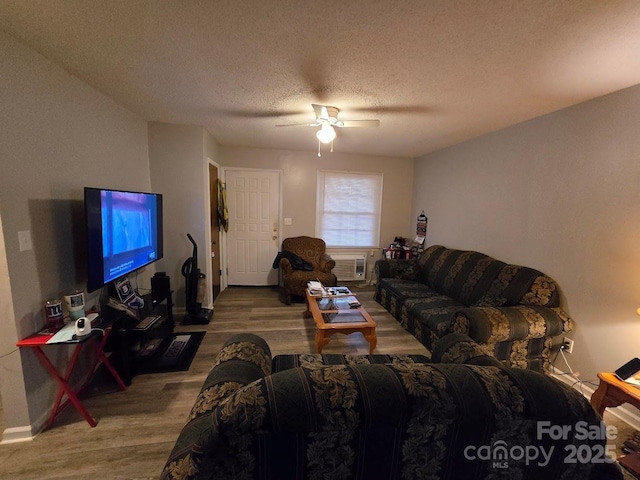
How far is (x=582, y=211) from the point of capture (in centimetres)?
222

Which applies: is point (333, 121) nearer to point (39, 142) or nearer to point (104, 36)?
point (104, 36)

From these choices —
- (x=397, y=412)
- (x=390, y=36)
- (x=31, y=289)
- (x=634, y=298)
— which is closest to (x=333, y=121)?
(x=390, y=36)

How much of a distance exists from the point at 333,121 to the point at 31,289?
2516 millimetres

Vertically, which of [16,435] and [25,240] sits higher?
[25,240]

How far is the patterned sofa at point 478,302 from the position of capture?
2145 mm

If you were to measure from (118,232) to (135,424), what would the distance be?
4.59 feet

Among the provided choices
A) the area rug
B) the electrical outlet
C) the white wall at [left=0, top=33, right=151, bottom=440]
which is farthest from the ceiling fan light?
the electrical outlet

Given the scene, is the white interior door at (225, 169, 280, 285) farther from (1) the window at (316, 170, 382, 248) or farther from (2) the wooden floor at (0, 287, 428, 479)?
(2) the wooden floor at (0, 287, 428, 479)

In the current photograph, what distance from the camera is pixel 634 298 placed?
1.91 meters

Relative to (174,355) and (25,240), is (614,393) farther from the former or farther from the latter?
(25,240)

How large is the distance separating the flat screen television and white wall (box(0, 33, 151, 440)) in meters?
0.22

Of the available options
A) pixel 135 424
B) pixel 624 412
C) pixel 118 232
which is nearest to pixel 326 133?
pixel 118 232

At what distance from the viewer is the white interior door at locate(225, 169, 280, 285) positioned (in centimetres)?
446

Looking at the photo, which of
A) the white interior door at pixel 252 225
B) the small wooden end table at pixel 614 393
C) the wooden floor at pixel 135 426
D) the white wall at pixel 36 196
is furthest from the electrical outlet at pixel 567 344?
the white wall at pixel 36 196
